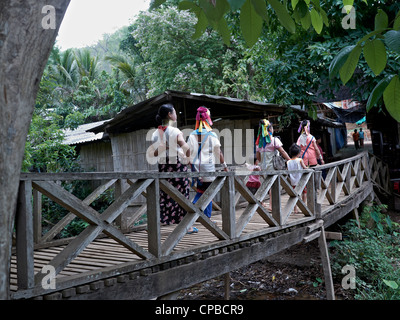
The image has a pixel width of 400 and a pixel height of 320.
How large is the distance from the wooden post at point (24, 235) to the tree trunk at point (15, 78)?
0.60 m

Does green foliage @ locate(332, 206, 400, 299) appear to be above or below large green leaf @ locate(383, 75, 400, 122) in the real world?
below

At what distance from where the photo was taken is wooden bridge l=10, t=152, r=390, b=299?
6.85 ft

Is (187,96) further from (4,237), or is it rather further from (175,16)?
(4,237)

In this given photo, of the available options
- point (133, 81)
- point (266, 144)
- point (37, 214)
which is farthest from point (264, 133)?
point (133, 81)

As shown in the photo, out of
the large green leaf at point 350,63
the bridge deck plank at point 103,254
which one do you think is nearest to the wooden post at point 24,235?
the bridge deck plank at point 103,254

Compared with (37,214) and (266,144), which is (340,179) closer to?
(266,144)

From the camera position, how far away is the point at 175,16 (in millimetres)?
12906

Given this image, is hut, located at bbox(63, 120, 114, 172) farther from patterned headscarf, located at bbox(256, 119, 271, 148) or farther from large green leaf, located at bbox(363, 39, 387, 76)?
large green leaf, located at bbox(363, 39, 387, 76)

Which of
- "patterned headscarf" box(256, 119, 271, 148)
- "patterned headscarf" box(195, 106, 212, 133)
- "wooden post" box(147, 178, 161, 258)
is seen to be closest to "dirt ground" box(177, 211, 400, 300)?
"patterned headscarf" box(256, 119, 271, 148)

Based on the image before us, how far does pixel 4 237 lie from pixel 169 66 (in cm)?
1296

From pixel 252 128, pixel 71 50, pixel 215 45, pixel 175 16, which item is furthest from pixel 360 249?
pixel 71 50

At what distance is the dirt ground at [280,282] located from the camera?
673cm

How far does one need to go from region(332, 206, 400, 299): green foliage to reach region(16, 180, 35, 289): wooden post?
224 inches

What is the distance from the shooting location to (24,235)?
1940mm
